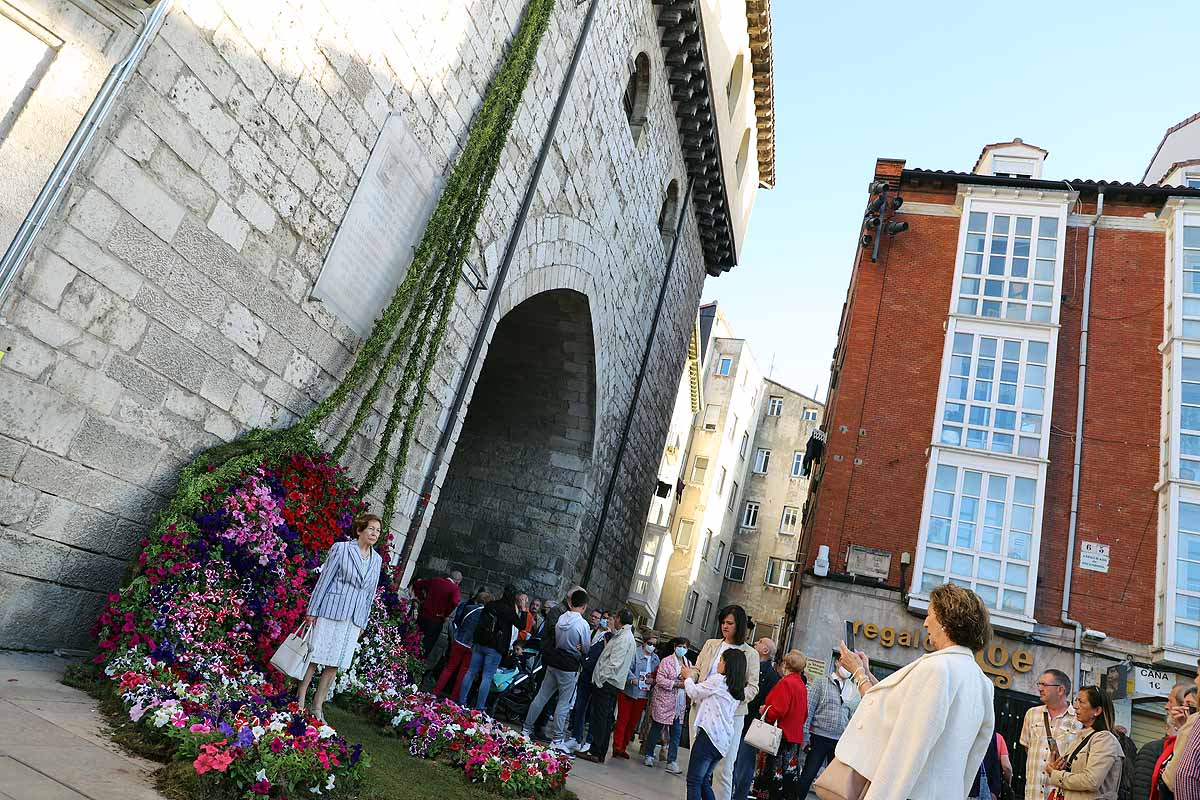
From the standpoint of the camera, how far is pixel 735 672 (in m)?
4.96

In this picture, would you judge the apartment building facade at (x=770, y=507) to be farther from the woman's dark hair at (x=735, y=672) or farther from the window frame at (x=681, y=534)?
the woman's dark hair at (x=735, y=672)

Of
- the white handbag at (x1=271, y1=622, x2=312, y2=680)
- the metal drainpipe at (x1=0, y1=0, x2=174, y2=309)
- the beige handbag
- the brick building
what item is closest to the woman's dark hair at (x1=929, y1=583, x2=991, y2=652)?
the beige handbag

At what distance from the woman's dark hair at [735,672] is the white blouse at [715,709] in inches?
1.4

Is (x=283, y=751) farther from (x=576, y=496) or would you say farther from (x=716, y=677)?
(x=576, y=496)

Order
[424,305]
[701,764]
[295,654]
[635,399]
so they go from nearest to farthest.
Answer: [701,764], [295,654], [424,305], [635,399]

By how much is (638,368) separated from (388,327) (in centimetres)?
840

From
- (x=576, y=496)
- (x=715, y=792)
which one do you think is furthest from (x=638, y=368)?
(x=715, y=792)

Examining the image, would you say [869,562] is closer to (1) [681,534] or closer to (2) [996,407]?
(2) [996,407]

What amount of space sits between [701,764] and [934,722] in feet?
8.40

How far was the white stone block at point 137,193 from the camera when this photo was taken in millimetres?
4664

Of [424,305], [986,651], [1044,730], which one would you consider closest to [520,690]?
[424,305]

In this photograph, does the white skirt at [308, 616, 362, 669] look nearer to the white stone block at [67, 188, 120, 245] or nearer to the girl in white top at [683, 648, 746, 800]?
the girl in white top at [683, 648, 746, 800]

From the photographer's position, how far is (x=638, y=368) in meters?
15.1

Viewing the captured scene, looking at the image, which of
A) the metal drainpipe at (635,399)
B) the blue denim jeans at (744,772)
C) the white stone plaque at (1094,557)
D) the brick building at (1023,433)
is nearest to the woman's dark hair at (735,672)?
the blue denim jeans at (744,772)
